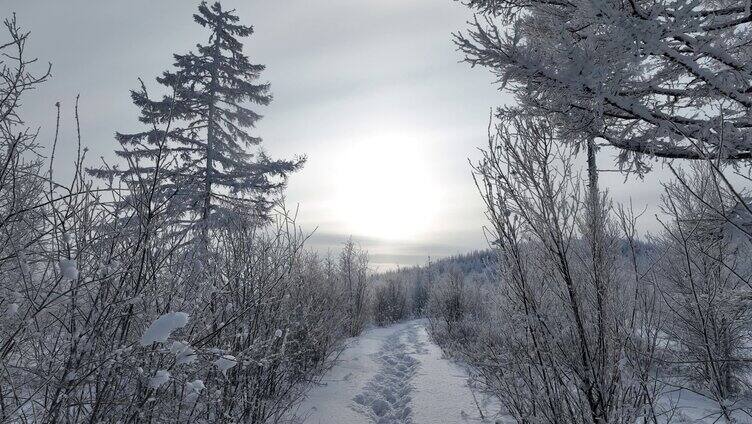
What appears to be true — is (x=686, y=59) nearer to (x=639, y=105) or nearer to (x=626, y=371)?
(x=639, y=105)

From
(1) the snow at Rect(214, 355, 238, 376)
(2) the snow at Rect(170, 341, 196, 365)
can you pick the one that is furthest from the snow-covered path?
(2) the snow at Rect(170, 341, 196, 365)

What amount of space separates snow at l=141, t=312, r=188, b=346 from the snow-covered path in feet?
18.1

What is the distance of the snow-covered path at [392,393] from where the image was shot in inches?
268

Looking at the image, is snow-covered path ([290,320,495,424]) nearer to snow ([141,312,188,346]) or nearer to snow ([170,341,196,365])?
snow ([170,341,196,365])

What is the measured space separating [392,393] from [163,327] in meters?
8.34

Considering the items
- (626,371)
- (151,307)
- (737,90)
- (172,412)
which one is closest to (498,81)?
(737,90)

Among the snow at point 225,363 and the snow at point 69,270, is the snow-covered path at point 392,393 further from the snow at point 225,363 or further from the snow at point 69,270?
the snow at point 69,270

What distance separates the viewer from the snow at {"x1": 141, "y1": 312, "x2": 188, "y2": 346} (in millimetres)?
1405

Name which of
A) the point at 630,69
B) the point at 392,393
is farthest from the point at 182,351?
the point at 392,393

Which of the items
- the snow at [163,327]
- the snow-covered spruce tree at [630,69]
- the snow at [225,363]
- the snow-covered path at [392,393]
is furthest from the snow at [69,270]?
the snow-covered path at [392,393]

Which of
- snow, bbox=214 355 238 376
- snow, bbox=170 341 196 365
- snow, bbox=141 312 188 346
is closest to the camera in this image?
snow, bbox=141 312 188 346

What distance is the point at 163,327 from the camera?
1450 mm

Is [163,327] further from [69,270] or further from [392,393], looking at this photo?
[392,393]

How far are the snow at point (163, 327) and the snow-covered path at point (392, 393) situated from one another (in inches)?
217
